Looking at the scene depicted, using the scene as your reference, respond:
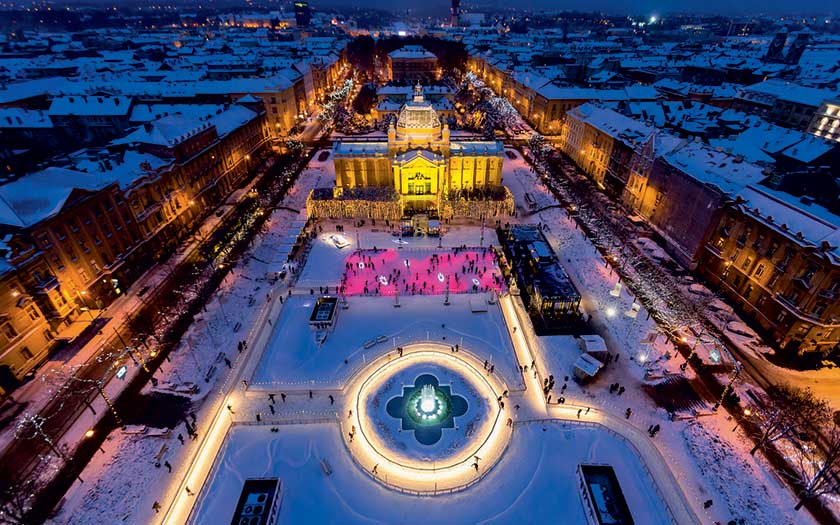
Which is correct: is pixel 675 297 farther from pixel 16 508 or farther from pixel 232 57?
pixel 232 57

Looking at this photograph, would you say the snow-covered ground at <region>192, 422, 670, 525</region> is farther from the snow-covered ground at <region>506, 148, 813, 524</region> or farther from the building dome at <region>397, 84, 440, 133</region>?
the building dome at <region>397, 84, 440, 133</region>

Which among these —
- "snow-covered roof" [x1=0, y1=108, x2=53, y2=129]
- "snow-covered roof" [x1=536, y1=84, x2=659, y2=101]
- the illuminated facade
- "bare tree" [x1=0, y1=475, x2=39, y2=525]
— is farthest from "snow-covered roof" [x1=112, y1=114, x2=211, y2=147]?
the illuminated facade

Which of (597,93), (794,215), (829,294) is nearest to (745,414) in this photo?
(829,294)

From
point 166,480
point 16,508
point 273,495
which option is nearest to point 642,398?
point 273,495

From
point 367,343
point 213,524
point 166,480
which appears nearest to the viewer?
point 213,524

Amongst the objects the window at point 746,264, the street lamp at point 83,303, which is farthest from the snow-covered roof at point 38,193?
the window at point 746,264

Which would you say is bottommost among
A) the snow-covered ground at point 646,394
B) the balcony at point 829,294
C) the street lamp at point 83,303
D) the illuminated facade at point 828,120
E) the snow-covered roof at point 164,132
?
the snow-covered ground at point 646,394

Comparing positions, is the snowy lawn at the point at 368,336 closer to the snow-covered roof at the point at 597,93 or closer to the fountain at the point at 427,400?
the fountain at the point at 427,400
